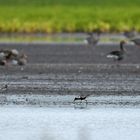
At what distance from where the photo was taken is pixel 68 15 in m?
56.0

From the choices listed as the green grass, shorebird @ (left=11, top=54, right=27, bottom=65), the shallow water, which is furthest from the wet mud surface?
the green grass

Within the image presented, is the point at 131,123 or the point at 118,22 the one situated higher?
the point at 118,22

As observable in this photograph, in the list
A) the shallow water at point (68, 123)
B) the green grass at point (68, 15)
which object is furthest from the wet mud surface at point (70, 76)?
the green grass at point (68, 15)

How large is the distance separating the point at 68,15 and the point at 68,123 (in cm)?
4133

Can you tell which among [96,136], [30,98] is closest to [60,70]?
[30,98]

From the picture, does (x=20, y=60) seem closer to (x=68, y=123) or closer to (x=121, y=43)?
(x=121, y=43)

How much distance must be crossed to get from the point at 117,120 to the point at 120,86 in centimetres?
491

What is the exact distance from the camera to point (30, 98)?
59.1ft

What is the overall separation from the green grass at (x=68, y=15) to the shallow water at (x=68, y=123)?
30536 millimetres

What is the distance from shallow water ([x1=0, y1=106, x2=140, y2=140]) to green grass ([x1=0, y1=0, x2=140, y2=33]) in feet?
100

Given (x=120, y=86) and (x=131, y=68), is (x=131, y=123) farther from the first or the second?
(x=131, y=68)

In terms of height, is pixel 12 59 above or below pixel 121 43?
below

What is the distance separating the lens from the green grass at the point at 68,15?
158 ft

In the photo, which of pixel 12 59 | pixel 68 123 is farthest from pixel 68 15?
pixel 68 123
